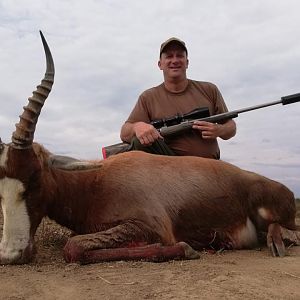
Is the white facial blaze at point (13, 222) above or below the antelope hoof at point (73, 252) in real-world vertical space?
above

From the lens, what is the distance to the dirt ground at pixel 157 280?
379 centimetres

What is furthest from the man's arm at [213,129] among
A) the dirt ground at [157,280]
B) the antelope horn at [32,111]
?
the antelope horn at [32,111]

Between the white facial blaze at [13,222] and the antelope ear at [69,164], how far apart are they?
625 millimetres

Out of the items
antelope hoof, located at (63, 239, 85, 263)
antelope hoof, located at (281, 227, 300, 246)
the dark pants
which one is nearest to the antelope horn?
antelope hoof, located at (63, 239, 85, 263)

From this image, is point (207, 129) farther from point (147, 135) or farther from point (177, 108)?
point (147, 135)

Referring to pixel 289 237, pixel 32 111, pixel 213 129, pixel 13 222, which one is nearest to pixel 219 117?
pixel 213 129

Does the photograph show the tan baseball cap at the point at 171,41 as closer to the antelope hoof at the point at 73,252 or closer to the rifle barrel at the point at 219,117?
the rifle barrel at the point at 219,117

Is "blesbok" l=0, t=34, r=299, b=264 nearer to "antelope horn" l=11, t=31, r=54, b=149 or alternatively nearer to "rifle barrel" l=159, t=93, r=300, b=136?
"antelope horn" l=11, t=31, r=54, b=149

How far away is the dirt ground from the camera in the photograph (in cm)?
379

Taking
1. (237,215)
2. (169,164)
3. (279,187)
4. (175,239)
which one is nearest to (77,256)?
(175,239)

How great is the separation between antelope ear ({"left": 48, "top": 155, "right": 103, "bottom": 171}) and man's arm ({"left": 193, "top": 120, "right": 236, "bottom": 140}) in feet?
8.77

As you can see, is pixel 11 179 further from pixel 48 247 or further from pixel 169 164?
pixel 169 164

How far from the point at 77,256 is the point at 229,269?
1519 millimetres

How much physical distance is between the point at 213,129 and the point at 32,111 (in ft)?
11.3
